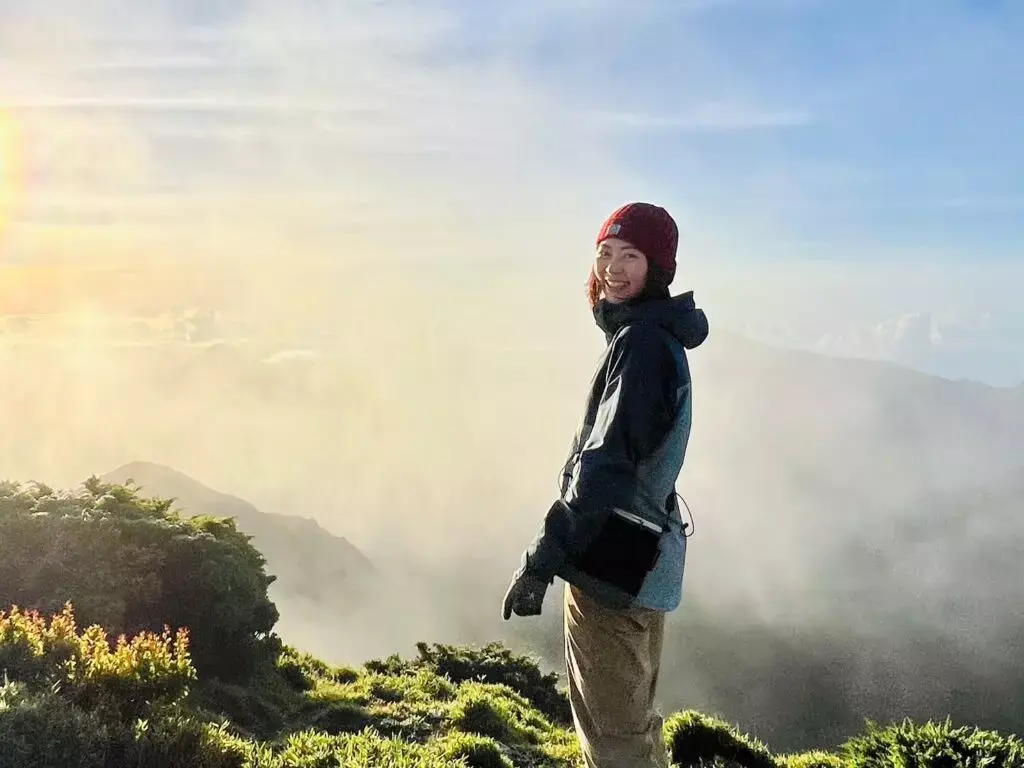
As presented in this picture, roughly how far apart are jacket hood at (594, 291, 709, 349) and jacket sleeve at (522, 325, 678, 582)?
21 centimetres

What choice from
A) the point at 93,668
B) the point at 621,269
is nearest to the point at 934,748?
the point at 621,269

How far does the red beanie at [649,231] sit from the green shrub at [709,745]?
567 centimetres

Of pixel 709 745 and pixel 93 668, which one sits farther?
pixel 709 745

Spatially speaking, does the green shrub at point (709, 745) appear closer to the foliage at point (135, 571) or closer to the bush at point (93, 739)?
the bush at point (93, 739)

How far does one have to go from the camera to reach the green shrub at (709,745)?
7.89 m

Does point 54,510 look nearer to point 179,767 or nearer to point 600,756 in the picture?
point 179,767

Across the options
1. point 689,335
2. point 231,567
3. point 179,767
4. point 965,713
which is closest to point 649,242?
point 689,335

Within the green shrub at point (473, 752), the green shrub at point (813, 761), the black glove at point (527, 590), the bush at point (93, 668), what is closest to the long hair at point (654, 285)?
the black glove at point (527, 590)

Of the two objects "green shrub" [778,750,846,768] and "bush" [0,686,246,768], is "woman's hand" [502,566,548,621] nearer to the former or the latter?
"bush" [0,686,246,768]

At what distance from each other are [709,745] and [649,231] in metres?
6.14

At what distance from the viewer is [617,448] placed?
3941mm

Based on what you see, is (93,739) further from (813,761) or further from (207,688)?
(813,761)

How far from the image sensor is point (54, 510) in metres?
11.0

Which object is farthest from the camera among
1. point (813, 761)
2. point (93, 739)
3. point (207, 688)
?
point (207, 688)
